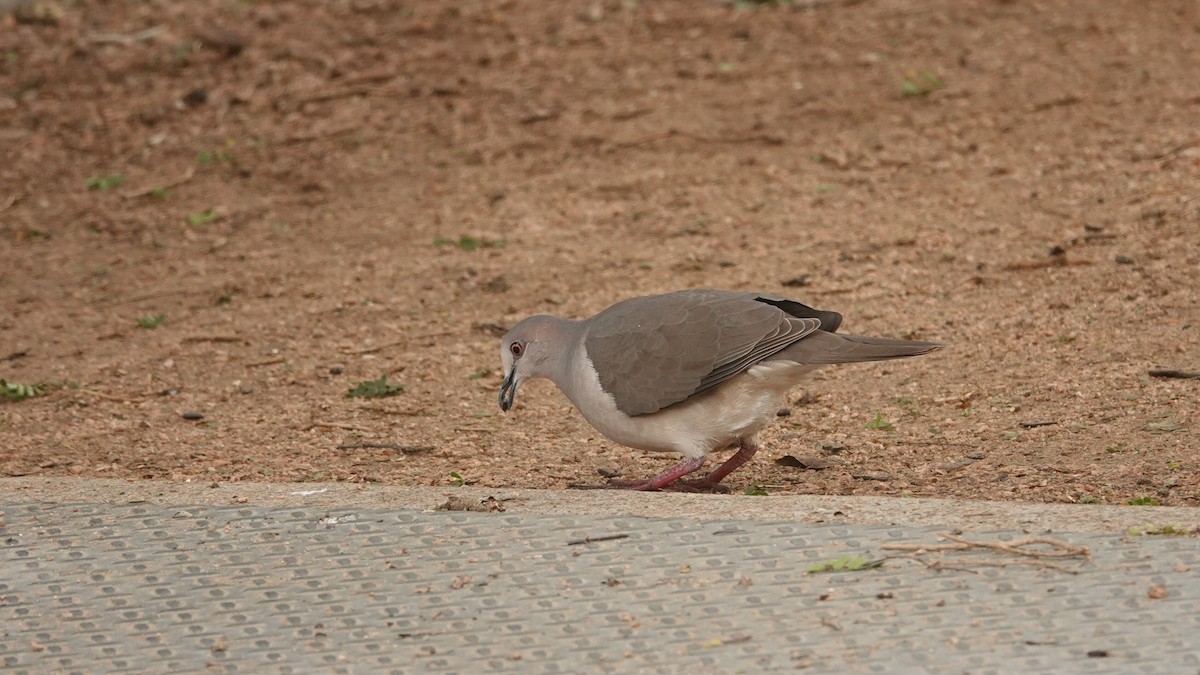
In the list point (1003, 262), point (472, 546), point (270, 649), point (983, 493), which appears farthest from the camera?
point (1003, 262)

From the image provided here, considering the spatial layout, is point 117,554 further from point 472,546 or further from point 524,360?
point 524,360

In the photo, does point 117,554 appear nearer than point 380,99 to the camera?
Yes

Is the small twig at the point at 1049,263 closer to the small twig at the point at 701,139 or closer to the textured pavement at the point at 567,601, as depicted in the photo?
the small twig at the point at 701,139

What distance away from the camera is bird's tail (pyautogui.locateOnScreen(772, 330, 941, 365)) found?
15.8ft

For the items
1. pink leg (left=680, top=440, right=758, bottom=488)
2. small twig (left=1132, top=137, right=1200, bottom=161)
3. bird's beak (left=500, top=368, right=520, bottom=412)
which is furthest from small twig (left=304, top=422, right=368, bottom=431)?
small twig (left=1132, top=137, right=1200, bottom=161)

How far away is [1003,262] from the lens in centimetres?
748

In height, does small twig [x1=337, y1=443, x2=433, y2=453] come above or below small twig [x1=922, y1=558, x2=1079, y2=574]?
below

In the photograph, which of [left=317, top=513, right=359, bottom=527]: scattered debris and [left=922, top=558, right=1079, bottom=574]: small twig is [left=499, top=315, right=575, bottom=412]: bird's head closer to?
[left=317, top=513, right=359, bottom=527]: scattered debris

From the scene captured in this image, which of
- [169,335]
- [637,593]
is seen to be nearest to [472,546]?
[637,593]

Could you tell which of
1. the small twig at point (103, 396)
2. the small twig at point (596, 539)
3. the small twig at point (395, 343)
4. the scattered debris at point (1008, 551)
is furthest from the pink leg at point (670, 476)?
the small twig at point (103, 396)

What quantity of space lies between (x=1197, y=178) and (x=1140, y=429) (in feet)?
10.4

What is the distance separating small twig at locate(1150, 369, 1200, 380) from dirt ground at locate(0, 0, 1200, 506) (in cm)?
6

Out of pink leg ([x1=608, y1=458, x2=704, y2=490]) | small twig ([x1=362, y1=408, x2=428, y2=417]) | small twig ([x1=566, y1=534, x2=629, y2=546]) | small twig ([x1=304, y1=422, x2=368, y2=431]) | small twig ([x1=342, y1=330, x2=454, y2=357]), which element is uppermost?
small twig ([x1=566, y1=534, x2=629, y2=546])

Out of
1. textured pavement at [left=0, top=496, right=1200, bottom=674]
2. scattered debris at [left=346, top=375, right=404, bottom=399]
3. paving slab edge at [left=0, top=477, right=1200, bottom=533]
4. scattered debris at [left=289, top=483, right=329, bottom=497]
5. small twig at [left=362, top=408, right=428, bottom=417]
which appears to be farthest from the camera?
scattered debris at [left=346, top=375, right=404, bottom=399]
